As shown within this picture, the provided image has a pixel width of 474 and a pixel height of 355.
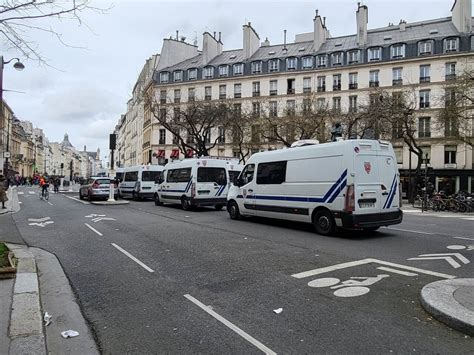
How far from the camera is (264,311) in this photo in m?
4.71

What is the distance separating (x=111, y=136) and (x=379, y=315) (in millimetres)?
27090

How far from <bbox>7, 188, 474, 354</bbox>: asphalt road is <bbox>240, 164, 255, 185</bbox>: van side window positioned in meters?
3.48

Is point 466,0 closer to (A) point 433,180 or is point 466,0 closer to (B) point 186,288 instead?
(A) point 433,180

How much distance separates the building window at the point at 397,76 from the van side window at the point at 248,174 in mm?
40930

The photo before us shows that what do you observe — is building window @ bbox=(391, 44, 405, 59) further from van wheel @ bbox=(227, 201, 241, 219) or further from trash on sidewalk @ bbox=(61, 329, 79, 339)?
trash on sidewalk @ bbox=(61, 329, 79, 339)

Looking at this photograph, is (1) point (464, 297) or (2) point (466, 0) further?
(2) point (466, 0)

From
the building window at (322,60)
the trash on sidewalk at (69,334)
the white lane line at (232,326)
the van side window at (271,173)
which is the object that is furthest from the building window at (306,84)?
the trash on sidewalk at (69,334)

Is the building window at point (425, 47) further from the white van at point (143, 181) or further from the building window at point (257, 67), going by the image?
the white van at point (143, 181)

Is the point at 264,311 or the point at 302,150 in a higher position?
the point at 302,150

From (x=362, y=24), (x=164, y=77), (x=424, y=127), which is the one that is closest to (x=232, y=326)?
(x=424, y=127)

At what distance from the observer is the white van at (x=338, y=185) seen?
10.1 metres

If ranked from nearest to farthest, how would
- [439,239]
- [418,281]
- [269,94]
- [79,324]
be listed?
[79,324] < [418,281] < [439,239] < [269,94]

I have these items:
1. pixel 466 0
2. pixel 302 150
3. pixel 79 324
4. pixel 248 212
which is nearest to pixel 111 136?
pixel 248 212

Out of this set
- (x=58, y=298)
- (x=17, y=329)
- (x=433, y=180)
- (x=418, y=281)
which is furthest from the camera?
(x=433, y=180)
